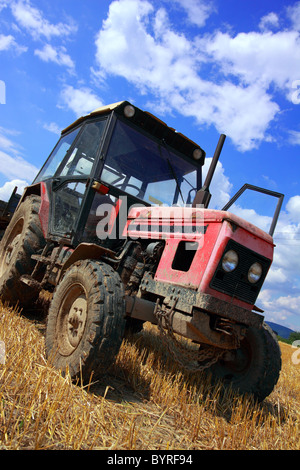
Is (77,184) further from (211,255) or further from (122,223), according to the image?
(211,255)

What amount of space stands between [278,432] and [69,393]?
1592 millimetres

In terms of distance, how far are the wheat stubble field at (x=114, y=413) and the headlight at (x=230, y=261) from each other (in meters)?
1.03

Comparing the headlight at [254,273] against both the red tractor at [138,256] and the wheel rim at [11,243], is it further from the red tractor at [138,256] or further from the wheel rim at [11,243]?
the wheel rim at [11,243]

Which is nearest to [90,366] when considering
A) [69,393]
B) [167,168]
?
[69,393]

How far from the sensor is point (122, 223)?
3.52 m

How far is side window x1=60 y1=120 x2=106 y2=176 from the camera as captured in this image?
12.0ft

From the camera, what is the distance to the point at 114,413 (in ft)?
6.71

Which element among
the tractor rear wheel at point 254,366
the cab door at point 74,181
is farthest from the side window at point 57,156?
the tractor rear wheel at point 254,366

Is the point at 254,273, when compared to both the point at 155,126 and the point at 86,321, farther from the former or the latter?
the point at 155,126

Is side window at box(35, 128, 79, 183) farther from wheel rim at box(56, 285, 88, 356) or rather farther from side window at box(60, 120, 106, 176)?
wheel rim at box(56, 285, 88, 356)

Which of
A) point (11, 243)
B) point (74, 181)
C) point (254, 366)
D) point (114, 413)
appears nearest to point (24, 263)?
point (11, 243)

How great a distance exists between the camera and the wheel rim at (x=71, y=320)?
2.56 meters

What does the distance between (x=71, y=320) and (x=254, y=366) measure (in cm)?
177

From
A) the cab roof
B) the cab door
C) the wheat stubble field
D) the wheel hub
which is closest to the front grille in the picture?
the wheat stubble field
